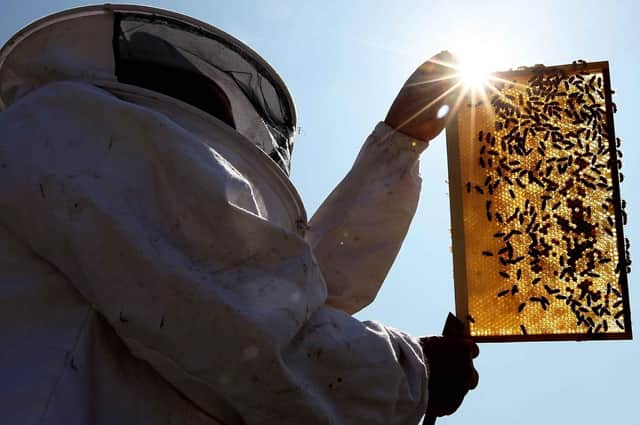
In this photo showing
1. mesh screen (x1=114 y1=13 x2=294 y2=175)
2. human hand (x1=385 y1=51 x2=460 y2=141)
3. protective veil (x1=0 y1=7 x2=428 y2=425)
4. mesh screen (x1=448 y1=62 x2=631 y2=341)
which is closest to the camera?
protective veil (x1=0 y1=7 x2=428 y2=425)

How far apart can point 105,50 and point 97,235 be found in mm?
1139

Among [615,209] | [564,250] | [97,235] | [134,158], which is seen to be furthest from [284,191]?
[615,209]

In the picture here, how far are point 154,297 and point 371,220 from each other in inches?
54.9

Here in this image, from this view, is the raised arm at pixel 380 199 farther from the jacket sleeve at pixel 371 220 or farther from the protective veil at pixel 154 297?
the protective veil at pixel 154 297

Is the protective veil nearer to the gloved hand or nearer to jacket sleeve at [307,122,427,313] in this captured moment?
the gloved hand

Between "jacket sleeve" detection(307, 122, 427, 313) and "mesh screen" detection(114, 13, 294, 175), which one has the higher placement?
"mesh screen" detection(114, 13, 294, 175)

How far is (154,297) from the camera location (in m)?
1.81

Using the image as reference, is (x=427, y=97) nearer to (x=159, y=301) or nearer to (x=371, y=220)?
(x=371, y=220)

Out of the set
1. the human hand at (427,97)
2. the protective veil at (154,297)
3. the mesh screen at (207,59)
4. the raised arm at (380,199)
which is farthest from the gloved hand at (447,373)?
the mesh screen at (207,59)

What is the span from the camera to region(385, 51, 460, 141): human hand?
298 centimetres

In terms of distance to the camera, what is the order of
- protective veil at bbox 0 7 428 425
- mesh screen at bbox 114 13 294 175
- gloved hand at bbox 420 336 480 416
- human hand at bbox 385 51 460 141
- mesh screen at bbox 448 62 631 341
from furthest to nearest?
human hand at bbox 385 51 460 141 → mesh screen at bbox 114 13 294 175 → mesh screen at bbox 448 62 631 341 → gloved hand at bbox 420 336 480 416 → protective veil at bbox 0 7 428 425

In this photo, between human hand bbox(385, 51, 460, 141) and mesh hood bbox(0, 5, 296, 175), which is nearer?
mesh hood bbox(0, 5, 296, 175)

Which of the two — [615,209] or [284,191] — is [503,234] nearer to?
[615,209]

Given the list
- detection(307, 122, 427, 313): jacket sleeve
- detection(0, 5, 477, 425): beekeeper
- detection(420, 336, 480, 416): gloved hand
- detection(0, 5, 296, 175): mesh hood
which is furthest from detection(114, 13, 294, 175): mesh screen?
detection(420, 336, 480, 416): gloved hand
